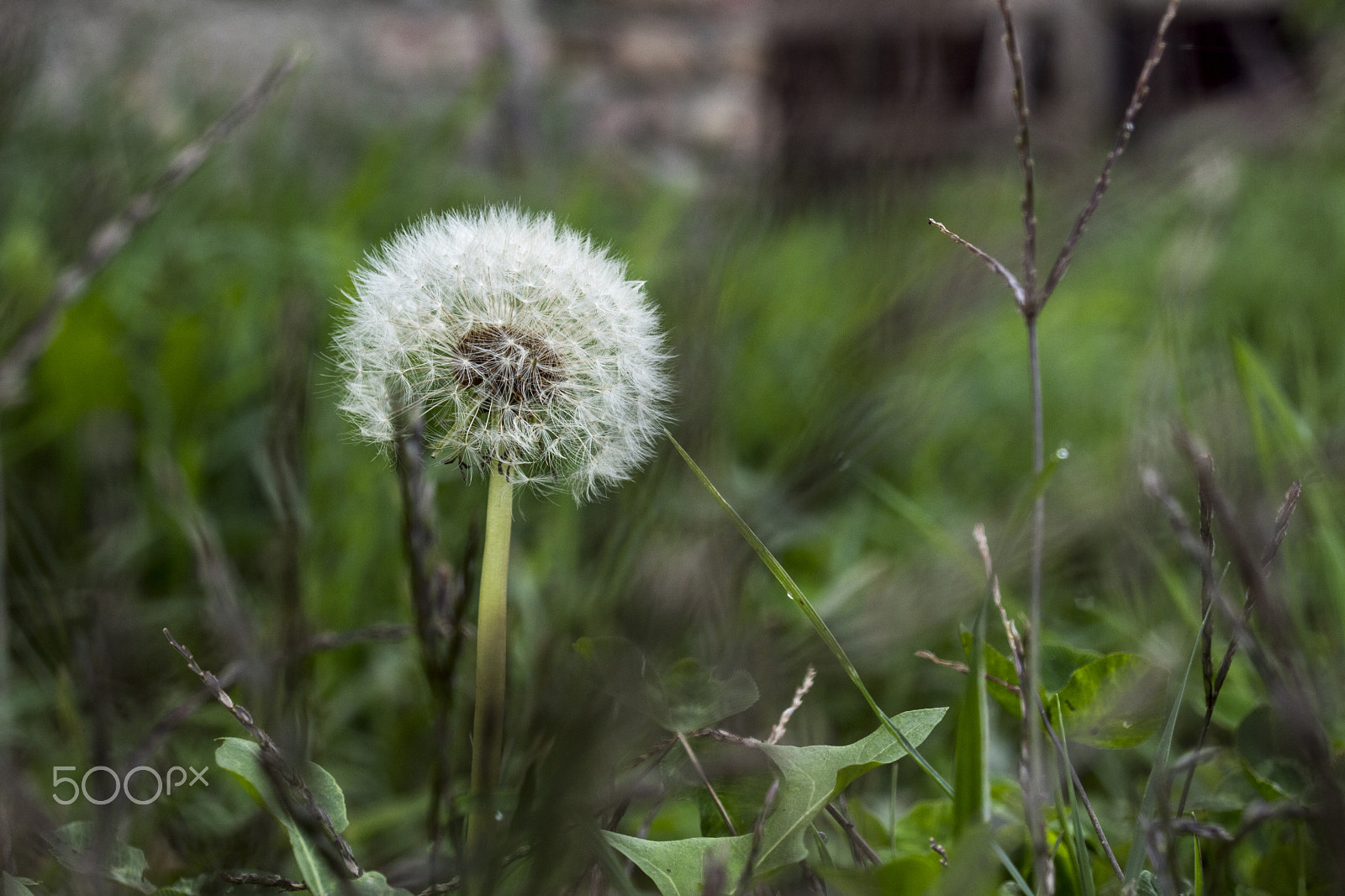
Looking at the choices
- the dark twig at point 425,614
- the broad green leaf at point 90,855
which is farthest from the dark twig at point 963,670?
the broad green leaf at point 90,855

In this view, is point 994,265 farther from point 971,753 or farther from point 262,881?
point 262,881

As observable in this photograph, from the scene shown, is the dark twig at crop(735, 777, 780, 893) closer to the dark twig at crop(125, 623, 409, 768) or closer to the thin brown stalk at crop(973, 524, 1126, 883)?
the thin brown stalk at crop(973, 524, 1126, 883)

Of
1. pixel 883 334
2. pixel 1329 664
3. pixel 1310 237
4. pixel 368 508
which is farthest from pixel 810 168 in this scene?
pixel 1310 237

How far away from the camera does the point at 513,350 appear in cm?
66

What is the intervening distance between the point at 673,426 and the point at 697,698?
21 centimetres

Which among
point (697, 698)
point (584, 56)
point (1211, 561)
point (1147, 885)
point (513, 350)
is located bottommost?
point (1147, 885)

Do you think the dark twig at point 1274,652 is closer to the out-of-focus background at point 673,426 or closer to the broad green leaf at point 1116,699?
the out-of-focus background at point 673,426

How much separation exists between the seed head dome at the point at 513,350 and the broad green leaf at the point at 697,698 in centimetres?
14

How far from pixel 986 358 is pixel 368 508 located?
6.02ft

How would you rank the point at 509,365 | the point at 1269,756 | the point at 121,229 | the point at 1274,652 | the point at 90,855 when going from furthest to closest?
the point at 121,229, the point at 1269,756, the point at 509,365, the point at 90,855, the point at 1274,652

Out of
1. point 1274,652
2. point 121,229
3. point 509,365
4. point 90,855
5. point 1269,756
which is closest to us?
point 1274,652

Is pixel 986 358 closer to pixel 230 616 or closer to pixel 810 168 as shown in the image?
pixel 810 168

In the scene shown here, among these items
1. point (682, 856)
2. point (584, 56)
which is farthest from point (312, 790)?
point (584, 56)

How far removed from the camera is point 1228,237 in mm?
3938
